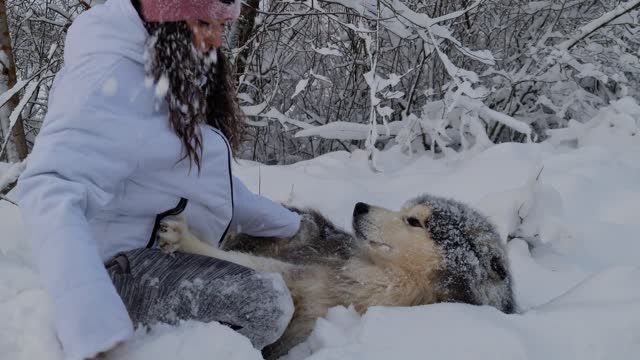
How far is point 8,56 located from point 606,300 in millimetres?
4593

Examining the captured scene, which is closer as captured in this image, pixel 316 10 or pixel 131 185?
pixel 131 185

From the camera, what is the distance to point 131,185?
200 centimetres

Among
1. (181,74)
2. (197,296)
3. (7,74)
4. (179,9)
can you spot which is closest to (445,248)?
(197,296)

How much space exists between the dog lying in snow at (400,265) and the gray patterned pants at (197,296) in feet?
0.80

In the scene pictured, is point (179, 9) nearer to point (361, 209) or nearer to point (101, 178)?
point (101, 178)

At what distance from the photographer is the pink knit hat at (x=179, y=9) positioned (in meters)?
1.98

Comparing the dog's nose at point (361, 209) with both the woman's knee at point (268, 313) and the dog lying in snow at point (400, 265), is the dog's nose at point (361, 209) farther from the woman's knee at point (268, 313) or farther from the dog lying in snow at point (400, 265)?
the woman's knee at point (268, 313)

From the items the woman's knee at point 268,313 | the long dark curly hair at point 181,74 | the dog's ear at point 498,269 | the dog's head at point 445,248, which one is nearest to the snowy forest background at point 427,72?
the dog's head at point 445,248

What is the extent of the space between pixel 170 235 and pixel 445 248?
49.1 inches

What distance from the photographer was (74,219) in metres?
1.57

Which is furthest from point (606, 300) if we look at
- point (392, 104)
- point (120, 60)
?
point (392, 104)

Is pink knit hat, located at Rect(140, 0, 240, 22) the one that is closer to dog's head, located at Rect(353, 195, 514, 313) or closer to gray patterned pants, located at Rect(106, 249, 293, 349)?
gray patterned pants, located at Rect(106, 249, 293, 349)

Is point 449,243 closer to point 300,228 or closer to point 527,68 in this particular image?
point 300,228

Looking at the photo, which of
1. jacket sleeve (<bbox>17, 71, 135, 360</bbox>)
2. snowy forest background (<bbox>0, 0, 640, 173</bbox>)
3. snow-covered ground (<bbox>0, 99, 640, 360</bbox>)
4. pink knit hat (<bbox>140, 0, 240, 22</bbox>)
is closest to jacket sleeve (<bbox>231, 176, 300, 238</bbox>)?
snow-covered ground (<bbox>0, 99, 640, 360</bbox>)
